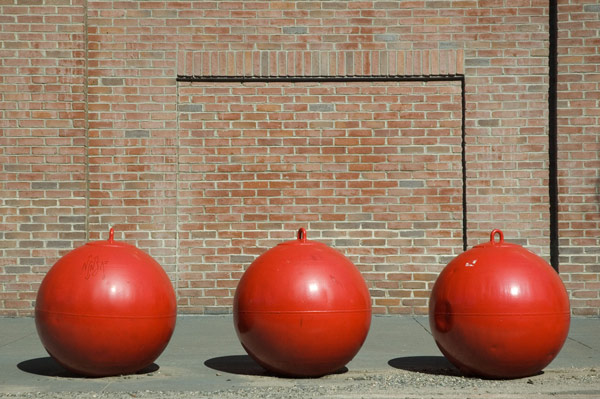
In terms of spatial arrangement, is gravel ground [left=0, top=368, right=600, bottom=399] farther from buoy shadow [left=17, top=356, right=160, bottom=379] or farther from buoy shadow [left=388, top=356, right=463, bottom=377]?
buoy shadow [left=17, top=356, right=160, bottom=379]

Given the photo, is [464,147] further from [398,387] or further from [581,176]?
[398,387]

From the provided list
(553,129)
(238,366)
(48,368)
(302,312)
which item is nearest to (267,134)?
(553,129)

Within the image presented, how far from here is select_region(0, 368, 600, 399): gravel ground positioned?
208 inches

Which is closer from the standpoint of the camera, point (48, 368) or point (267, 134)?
point (48, 368)

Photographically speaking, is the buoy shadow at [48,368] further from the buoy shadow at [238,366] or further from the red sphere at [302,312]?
the red sphere at [302,312]

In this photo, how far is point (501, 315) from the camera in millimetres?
5645

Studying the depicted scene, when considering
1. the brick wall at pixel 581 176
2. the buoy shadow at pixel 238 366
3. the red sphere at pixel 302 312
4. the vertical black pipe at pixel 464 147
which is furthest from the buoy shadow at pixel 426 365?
the brick wall at pixel 581 176

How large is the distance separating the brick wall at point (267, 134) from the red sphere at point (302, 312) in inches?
154

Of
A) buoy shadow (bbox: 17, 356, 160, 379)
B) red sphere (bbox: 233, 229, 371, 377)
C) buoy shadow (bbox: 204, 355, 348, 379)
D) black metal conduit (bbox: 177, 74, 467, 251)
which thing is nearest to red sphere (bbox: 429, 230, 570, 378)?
red sphere (bbox: 233, 229, 371, 377)

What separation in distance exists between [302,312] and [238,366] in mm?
1122

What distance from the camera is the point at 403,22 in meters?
9.80

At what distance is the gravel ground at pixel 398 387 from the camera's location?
5.27 m

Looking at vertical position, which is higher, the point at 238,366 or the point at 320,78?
the point at 320,78

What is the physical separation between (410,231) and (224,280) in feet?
Result: 7.57
